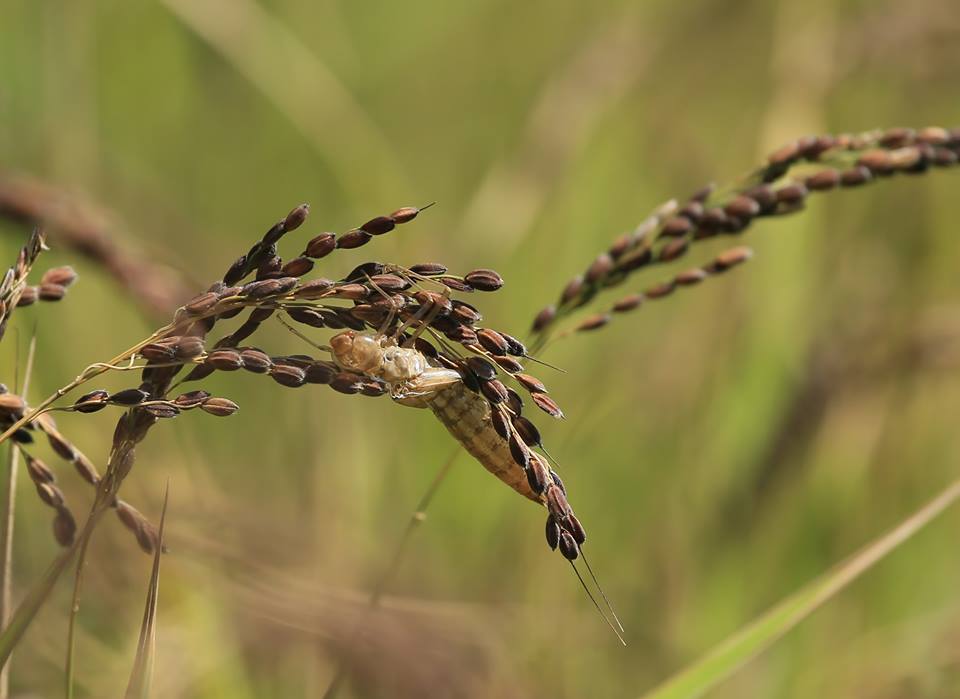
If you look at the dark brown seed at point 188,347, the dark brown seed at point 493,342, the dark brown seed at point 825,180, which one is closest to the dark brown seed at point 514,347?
the dark brown seed at point 493,342

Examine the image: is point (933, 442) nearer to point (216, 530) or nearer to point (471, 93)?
point (216, 530)

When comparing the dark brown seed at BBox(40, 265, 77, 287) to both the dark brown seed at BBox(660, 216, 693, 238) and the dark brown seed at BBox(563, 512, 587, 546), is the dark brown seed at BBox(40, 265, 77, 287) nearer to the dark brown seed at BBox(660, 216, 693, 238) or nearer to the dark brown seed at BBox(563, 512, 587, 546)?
the dark brown seed at BBox(563, 512, 587, 546)

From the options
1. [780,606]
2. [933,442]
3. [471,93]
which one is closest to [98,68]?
[471,93]

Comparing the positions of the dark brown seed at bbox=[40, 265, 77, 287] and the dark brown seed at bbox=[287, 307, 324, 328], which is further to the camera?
the dark brown seed at bbox=[40, 265, 77, 287]

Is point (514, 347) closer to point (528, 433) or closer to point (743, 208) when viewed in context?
point (528, 433)

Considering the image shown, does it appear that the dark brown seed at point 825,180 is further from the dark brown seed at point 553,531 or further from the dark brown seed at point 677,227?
the dark brown seed at point 553,531

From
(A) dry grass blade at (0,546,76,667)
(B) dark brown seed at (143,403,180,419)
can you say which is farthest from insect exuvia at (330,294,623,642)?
(A) dry grass blade at (0,546,76,667)

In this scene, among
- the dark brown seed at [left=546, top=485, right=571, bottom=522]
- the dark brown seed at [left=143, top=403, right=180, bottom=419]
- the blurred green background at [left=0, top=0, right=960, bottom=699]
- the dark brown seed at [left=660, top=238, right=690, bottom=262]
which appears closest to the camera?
the dark brown seed at [left=143, top=403, right=180, bottom=419]
